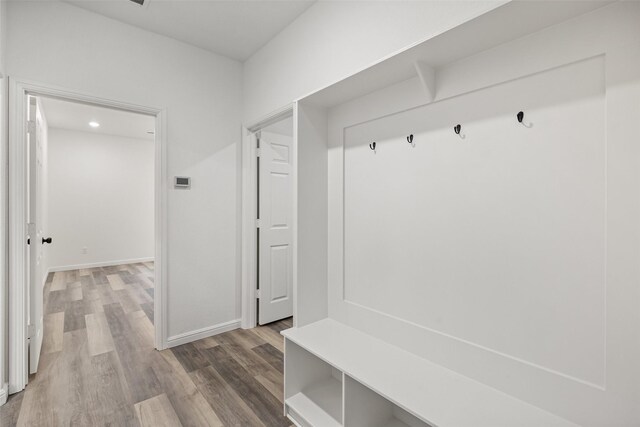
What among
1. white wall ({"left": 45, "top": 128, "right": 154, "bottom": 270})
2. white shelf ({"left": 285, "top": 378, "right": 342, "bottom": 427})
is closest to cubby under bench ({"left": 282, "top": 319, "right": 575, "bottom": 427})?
white shelf ({"left": 285, "top": 378, "right": 342, "bottom": 427})

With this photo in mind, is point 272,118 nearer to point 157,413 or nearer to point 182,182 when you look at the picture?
point 182,182

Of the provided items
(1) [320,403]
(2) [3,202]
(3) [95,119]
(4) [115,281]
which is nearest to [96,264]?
(4) [115,281]

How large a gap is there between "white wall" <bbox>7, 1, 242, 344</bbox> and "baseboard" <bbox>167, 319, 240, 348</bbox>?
0.04 m

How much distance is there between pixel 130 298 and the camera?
4.10 meters

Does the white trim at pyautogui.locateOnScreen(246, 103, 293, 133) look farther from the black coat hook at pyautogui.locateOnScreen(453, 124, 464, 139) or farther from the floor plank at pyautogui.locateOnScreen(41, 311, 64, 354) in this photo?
the floor plank at pyautogui.locateOnScreen(41, 311, 64, 354)

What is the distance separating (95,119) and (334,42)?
4.82 meters

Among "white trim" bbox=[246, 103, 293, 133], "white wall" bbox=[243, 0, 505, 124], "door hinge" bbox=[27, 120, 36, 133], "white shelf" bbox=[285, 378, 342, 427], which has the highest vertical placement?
"white wall" bbox=[243, 0, 505, 124]

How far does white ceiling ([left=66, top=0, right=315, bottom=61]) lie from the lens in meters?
2.24

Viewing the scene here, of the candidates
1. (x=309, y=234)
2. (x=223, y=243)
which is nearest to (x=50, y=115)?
(x=223, y=243)

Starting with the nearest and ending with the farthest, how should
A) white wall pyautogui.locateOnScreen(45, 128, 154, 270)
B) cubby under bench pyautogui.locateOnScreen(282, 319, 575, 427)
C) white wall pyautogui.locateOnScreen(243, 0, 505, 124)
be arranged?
cubby under bench pyautogui.locateOnScreen(282, 319, 575, 427) → white wall pyautogui.locateOnScreen(243, 0, 505, 124) → white wall pyautogui.locateOnScreen(45, 128, 154, 270)

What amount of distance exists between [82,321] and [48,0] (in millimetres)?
2926

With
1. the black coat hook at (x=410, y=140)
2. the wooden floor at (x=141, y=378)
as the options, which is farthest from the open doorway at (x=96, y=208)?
the black coat hook at (x=410, y=140)

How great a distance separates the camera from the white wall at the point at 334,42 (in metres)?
1.49

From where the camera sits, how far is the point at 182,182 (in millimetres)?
2744
